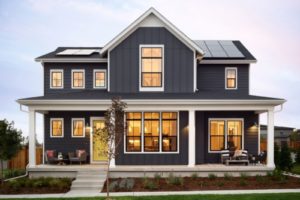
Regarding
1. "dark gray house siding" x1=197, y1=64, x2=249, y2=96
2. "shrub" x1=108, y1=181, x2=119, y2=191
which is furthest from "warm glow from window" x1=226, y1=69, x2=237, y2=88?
"shrub" x1=108, y1=181, x2=119, y2=191

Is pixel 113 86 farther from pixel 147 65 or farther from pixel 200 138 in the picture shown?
pixel 200 138

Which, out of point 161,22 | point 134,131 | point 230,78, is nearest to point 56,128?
point 134,131

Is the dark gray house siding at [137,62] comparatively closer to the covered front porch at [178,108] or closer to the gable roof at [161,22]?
the gable roof at [161,22]

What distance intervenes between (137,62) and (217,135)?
6.07 meters

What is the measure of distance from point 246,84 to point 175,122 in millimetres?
5729

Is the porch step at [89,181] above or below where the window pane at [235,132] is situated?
below

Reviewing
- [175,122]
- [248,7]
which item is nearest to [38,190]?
[175,122]

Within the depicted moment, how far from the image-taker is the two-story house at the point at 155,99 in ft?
59.9

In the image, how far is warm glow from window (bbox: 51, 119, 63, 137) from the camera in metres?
21.2

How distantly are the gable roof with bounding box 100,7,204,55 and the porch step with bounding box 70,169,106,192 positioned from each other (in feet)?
22.2

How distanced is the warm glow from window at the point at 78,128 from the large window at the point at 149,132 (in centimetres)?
328

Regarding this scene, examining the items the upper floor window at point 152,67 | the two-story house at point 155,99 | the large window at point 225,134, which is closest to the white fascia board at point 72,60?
the two-story house at point 155,99

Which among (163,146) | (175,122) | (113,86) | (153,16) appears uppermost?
(153,16)

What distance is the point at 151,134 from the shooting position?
1942cm
